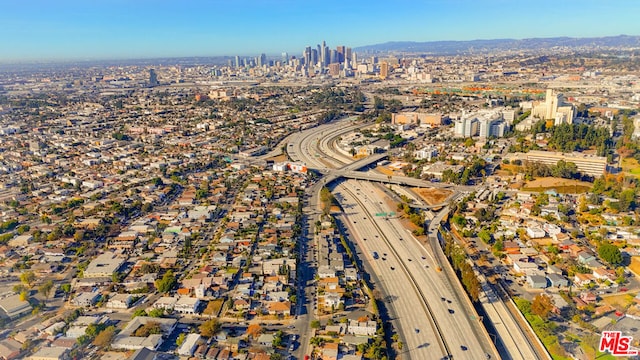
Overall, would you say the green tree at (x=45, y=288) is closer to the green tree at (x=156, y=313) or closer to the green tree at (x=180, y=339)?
the green tree at (x=156, y=313)

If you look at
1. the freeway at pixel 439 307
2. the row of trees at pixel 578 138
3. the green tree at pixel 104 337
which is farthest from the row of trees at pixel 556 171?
the green tree at pixel 104 337

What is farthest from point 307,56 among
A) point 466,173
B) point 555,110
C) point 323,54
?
point 466,173

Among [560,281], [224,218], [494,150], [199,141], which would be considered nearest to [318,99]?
[199,141]

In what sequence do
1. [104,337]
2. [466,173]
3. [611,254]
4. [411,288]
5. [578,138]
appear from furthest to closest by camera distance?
[578,138] → [466,173] → [611,254] → [411,288] → [104,337]

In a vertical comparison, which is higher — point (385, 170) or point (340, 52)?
point (340, 52)

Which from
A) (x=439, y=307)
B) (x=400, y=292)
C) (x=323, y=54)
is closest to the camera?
(x=439, y=307)

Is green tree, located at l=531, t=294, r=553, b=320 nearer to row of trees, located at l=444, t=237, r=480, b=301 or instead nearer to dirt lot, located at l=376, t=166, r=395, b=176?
row of trees, located at l=444, t=237, r=480, b=301

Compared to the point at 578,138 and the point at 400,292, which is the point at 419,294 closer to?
the point at 400,292
